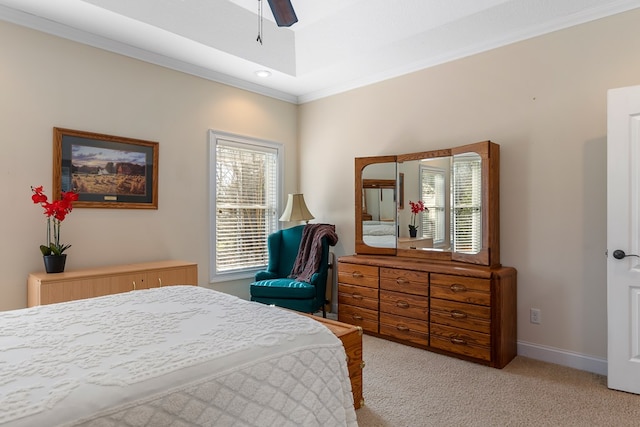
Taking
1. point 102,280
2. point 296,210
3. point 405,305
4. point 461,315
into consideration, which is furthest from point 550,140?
point 102,280

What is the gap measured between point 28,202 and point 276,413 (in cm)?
294

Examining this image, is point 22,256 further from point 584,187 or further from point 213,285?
point 584,187

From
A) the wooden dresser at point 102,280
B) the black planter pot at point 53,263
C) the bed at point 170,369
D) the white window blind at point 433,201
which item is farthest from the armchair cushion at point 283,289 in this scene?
the bed at point 170,369

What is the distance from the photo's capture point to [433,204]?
12.6ft

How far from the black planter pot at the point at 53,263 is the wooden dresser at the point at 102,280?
1.9 inches

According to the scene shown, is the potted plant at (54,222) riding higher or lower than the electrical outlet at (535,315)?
higher

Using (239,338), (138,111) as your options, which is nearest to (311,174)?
(138,111)

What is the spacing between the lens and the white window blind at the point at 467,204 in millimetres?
3427

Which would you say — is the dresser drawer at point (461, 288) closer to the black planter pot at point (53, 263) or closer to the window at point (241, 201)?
the window at point (241, 201)

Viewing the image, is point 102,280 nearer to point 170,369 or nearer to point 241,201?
point 241,201

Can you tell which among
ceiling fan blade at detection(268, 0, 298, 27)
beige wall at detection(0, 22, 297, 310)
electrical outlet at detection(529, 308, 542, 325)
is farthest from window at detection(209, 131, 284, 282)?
electrical outlet at detection(529, 308, 542, 325)

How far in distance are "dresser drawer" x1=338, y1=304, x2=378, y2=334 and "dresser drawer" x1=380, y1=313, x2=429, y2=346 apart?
92 millimetres

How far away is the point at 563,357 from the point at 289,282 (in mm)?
2489

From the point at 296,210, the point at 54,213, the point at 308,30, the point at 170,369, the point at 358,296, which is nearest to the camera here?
the point at 170,369
